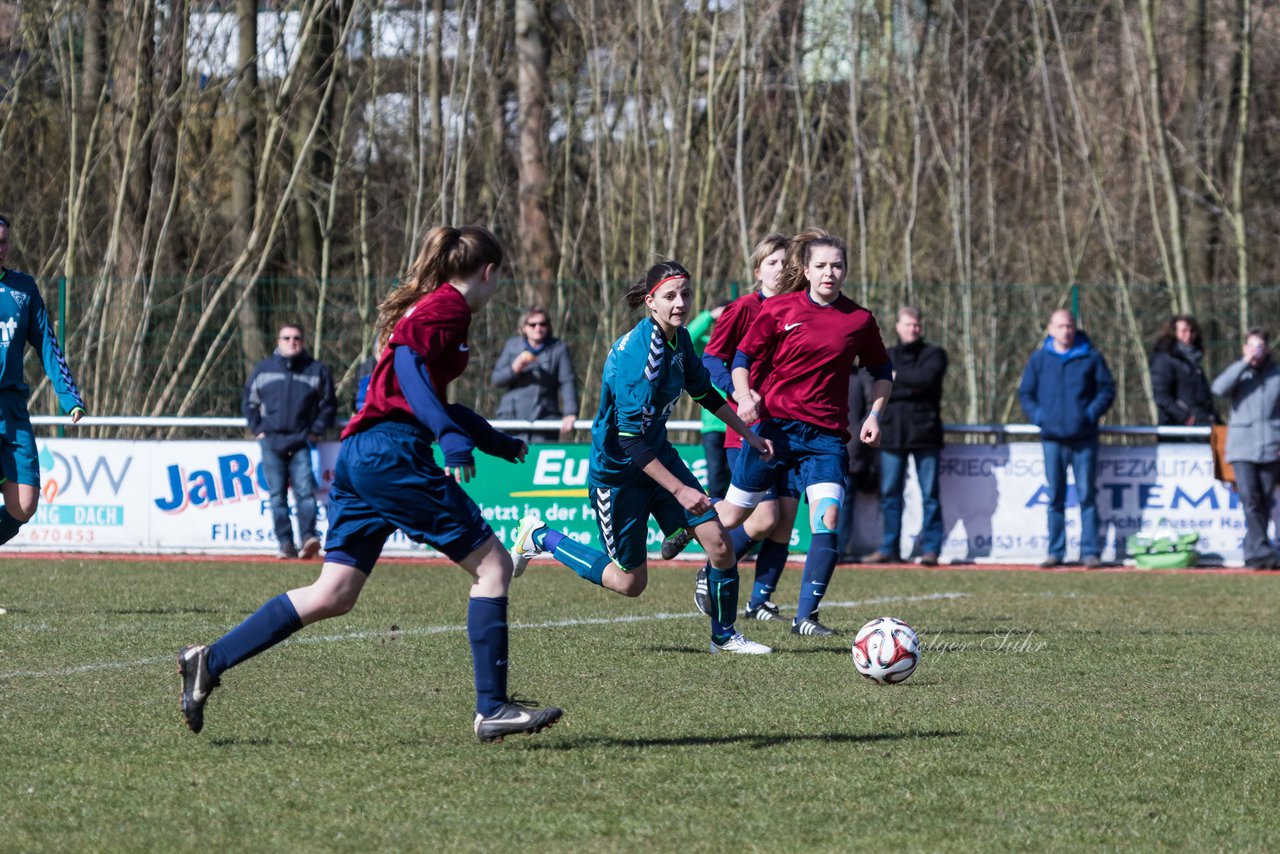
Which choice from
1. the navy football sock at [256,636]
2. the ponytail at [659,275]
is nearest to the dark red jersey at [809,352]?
the ponytail at [659,275]

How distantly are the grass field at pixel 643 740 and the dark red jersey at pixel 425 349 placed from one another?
1073 millimetres

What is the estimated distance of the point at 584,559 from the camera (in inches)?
310

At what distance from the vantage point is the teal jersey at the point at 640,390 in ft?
24.9

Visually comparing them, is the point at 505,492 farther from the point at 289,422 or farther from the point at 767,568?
the point at 767,568

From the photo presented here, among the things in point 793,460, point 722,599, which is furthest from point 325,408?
point 722,599

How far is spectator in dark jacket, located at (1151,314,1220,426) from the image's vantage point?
1545 cm

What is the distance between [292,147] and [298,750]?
16371mm

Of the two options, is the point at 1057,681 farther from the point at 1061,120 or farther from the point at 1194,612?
the point at 1061,120

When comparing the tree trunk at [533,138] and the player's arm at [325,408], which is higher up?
the tree trunk at [533,138]

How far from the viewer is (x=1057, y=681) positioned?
7449 mm

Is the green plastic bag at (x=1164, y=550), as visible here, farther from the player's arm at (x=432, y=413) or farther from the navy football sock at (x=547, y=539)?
the player's arm at (x=432, y=413)

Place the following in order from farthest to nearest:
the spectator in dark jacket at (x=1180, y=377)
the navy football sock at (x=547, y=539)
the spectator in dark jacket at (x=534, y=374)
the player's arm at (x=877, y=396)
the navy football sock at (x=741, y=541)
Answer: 1. the spectator in dark jacket at (x=1180, y=377)
2. the spectator in dark jacket at (x=534, y=374)
3. the navy football sock at (x=741, y=541)
4. the player's arm at (x=877, y=396)
5. the navy football sock at (x=547, y=539)

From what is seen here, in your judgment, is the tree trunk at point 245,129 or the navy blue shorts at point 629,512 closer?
the navy blue shorts at point 629,512

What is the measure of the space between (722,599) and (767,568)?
151 centimetres
